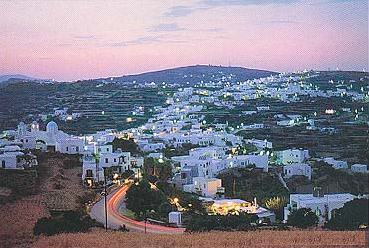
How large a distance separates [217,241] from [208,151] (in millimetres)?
11350

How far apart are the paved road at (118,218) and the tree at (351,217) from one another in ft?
8.06

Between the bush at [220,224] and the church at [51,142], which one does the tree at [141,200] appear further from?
the church at [51,142]

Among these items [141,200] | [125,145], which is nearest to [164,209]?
[141,200]

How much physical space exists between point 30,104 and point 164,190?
20370mm

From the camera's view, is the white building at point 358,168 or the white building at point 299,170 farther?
the white building at point 358,168

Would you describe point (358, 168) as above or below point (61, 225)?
below

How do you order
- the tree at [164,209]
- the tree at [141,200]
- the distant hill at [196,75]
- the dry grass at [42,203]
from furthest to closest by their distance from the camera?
1. the distant hill at [196,75]
2. the tree at [164,209]
3. the tree at [141,200]
4. the dry grass at [42,203]

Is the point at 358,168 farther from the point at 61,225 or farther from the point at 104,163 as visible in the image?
the point at 61,225

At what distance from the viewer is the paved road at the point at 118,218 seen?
7.78m

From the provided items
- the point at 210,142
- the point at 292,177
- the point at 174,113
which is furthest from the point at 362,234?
the point at 174,113

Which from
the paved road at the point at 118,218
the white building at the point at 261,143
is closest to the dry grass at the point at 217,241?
the paved road at the point at 118,218

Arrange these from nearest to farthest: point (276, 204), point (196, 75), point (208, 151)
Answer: point (276, 204) → point (208, 151) → point (196, 75)

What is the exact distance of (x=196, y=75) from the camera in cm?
6644

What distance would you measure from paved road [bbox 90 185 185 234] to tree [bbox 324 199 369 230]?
2457 mm
